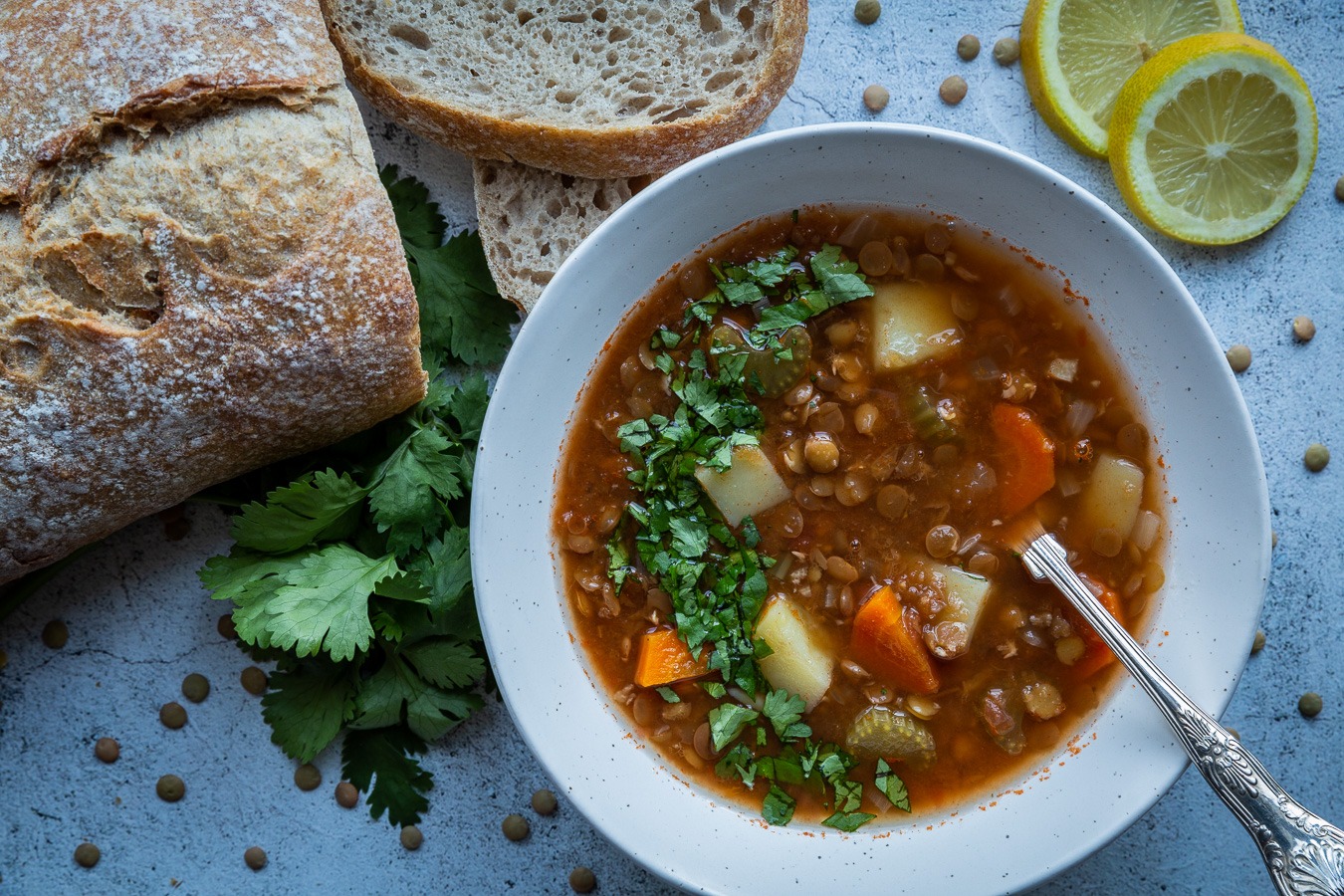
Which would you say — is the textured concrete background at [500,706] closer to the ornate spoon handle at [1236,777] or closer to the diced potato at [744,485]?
the ornate spoon handle at [1236,777]

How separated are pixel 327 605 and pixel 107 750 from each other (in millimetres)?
1092

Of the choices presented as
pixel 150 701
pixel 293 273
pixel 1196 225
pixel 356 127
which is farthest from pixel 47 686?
pixel 1196 225

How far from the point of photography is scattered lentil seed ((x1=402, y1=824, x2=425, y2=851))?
3.02m

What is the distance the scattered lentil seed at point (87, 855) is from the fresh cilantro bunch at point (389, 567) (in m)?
0.75

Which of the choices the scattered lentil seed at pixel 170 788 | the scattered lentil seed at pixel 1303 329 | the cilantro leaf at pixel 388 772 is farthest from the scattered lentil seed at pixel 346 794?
the scattered lentil seed at pixel 1303 329

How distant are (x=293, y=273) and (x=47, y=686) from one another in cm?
172

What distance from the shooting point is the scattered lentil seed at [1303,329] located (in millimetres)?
2982

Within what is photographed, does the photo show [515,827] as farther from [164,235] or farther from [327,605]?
[164,235]

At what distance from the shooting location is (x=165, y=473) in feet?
8.58

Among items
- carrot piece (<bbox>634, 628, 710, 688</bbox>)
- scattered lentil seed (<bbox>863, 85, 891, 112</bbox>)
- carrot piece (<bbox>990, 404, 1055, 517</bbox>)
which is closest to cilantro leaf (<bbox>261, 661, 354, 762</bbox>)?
carrot piece (<bbox>634, 628, 710, 688</bbox>)

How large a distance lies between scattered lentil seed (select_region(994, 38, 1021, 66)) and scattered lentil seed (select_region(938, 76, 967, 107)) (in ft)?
0.42

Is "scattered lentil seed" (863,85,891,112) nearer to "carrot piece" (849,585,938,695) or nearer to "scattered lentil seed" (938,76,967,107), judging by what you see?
"scattered lentil seed" (938,76,967,107)

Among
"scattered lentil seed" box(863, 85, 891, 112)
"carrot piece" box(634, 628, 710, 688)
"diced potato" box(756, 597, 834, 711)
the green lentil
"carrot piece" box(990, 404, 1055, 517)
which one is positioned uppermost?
"scattered lentil seed" box(863, 85, 891, 112)

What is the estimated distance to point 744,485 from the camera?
263 centimetres
